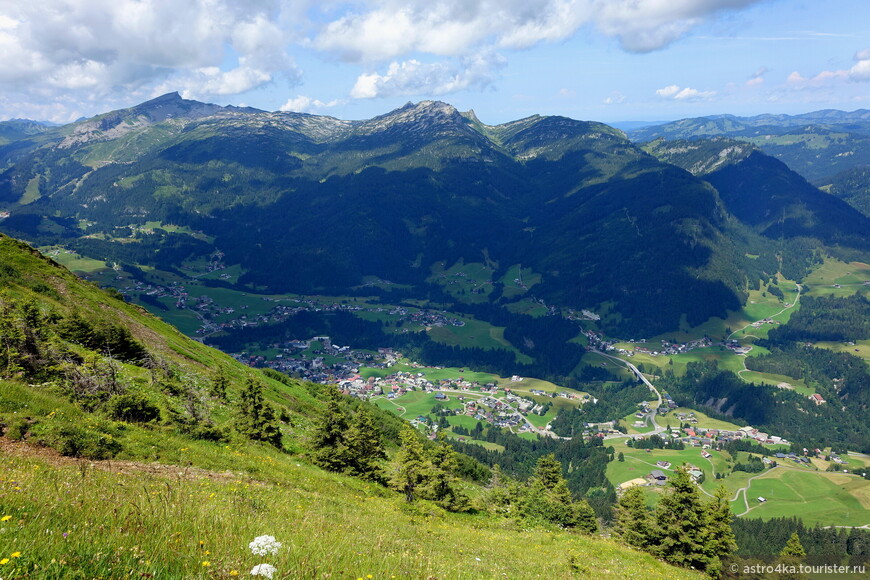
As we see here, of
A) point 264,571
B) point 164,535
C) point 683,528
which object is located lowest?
point 683,528

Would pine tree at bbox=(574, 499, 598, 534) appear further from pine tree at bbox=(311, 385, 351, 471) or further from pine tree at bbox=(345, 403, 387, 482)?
pine tree at bbox=(311, 385, 351, 471)

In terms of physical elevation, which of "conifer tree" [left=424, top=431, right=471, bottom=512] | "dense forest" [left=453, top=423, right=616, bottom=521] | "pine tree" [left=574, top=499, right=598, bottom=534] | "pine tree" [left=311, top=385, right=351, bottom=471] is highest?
"pine tree" [left=311, top=385, right=351, bottom=471]

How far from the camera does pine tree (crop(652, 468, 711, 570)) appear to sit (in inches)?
1251

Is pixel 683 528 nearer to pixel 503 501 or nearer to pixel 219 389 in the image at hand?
pixel 503 501

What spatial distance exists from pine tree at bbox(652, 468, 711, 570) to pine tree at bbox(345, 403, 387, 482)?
22.8m

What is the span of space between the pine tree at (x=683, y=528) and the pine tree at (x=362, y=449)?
22759 mm

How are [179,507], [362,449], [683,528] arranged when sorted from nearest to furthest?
1. [179,507]
2. [683,528]
3. [362,449]

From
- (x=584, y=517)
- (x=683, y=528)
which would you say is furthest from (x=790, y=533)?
(x=683, y=528)

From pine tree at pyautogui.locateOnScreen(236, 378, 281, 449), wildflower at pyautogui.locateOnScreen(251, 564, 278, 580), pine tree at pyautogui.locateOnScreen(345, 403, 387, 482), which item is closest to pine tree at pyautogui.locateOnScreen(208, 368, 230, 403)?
pine tree at pyautogui.locateOnScreen(236, 378, 281, 449)

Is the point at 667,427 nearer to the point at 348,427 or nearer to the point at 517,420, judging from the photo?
the point at 517,420

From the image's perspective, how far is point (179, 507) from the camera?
891 centimetres

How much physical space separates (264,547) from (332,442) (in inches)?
1166

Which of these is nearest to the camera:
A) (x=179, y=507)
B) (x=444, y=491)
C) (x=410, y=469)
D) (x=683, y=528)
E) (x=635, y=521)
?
(x=179, y=507)

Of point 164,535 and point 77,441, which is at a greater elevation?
point 164,535
